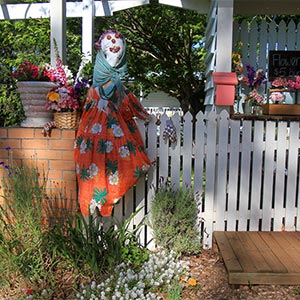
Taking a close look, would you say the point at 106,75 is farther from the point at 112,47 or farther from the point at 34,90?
the point at 34,90

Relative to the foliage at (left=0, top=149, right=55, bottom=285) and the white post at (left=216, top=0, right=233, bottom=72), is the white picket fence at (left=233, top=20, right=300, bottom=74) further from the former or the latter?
the foliage at (left=0, top=149, right=55, bottom=285)

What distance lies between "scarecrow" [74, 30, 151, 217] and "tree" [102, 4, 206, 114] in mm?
6926

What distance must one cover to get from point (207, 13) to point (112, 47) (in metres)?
2.87

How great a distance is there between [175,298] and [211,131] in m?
1.41

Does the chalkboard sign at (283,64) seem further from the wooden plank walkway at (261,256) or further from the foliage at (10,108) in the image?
the foliage at (10,108)

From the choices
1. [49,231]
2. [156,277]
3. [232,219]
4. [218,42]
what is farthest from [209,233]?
[218,42]

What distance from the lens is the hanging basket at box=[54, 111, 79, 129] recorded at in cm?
329

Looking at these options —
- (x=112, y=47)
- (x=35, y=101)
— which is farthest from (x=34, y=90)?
(x=112, y=47)

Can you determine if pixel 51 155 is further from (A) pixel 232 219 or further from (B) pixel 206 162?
(A) pixel 232 219

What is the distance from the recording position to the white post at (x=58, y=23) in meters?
4.20

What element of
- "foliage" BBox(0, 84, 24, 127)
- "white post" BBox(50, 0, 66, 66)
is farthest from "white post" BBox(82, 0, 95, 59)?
"foliage" BBox(0, 84, 24, 127)

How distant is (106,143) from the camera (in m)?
3.11

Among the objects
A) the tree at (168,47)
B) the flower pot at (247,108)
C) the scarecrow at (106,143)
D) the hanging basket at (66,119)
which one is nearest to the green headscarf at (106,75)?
the scarecrow at (106,143)

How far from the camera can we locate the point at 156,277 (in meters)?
2.82
